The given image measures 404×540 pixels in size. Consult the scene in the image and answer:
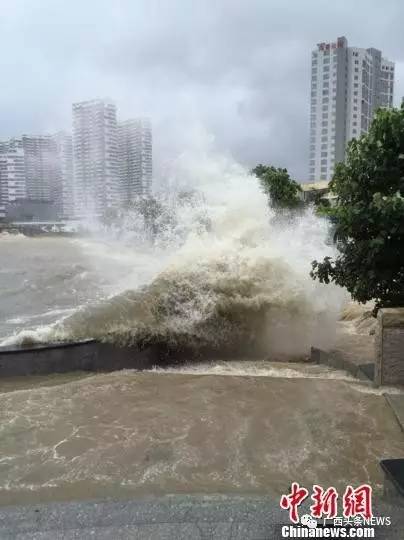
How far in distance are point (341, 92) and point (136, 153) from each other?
3518cm

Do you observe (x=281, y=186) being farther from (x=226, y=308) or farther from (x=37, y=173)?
(x=37, y=173)

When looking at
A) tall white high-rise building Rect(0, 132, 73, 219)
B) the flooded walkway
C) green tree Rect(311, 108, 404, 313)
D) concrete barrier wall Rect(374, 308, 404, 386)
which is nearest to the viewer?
the flooded walkway

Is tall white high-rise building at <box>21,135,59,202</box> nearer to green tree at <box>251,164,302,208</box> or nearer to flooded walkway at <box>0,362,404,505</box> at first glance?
green tree at <box>251,164,302,208</box>

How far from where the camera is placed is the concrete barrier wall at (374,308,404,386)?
17.3 ft

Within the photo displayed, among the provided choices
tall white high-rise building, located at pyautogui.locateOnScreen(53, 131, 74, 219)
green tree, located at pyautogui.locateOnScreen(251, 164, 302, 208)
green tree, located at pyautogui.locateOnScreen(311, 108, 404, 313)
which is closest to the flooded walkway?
green tree, located at pyautogui.locateOnScreen(311, 108, 404, 313)

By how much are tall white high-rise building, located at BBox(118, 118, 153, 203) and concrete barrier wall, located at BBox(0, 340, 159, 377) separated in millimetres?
27966

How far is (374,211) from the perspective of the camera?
5.09 meters

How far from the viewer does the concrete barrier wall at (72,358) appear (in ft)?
21.7

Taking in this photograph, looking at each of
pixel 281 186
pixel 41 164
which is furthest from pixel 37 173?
pixel 281 186

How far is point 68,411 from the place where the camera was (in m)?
4.96

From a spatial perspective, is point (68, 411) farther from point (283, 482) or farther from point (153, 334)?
point (153, 334)

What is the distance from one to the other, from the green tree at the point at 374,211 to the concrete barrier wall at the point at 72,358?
3.75 metres

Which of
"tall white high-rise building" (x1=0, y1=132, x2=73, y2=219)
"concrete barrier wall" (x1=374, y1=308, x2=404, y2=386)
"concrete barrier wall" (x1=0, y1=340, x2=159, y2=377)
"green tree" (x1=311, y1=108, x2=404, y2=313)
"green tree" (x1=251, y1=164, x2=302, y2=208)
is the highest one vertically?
"tall white high-rise building" (x1=0, y1=132, x2=73, y2=219)

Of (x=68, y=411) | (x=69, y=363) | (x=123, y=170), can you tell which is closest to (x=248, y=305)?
(x=69, y=363)
